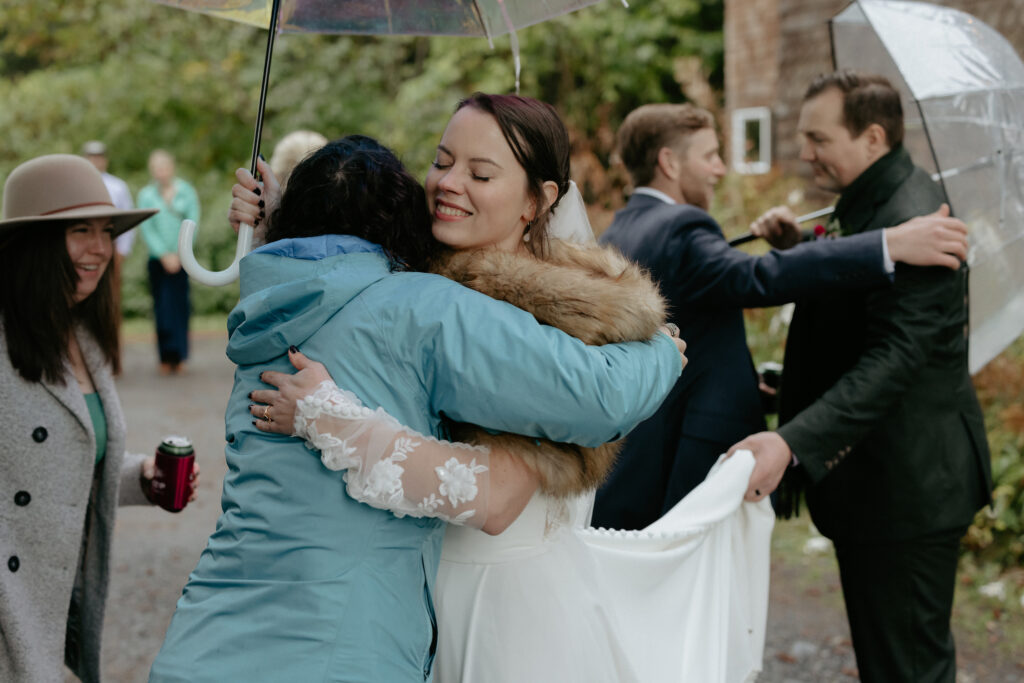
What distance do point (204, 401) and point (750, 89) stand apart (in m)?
7.87

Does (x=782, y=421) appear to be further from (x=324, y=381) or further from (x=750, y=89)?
(x=750, y=89)

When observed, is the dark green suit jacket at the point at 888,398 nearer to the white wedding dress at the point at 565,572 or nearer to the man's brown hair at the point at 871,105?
the man's brown hair at the point at 871,105

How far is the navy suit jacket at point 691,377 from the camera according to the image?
11.9 ft

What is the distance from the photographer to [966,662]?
4.62 meters

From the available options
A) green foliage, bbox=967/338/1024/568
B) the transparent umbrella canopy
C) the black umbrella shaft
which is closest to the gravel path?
green foliage, bbox=967/338/1024/568

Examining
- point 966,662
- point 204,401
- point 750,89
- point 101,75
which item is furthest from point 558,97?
point 966,662

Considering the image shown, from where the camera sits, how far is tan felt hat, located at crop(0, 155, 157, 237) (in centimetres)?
276

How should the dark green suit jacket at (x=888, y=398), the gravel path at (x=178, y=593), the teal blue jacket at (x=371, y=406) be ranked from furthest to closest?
the gravel path at (x=178, y=593)
the dark green suit jacket at (x=888, y=398)
the teal blue jacket at (x=371, y=406)

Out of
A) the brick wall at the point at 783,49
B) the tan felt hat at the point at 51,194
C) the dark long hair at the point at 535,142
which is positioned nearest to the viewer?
the dark long hair at the point at 535,142

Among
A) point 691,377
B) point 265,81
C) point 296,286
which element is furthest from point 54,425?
point 691,377

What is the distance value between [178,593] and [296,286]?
437cm

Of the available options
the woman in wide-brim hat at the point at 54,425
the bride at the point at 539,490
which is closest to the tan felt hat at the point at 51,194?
the woman in wide-brim hat at the point at 54,425

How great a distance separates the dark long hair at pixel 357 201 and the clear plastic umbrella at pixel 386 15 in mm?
438

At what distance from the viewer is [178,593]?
18.7ft
